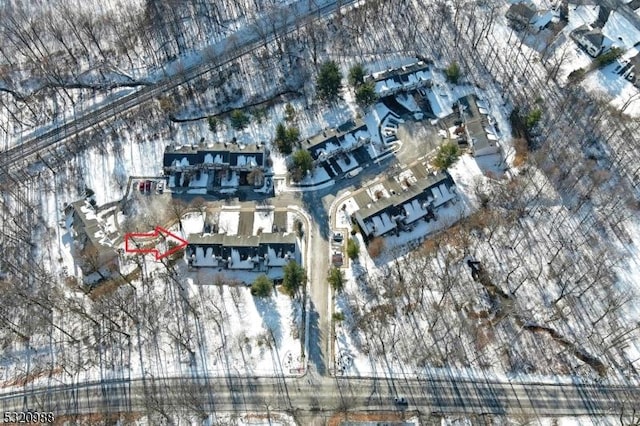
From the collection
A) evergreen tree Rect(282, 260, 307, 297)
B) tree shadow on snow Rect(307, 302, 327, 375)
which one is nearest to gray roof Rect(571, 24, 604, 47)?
evergreen tree Rect(282, 260, 307, 297)

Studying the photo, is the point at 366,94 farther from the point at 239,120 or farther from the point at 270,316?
the point at 270,316

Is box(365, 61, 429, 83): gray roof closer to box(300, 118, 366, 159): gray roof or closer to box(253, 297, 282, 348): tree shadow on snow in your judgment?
box(300, 118, 366, 159): gray roof

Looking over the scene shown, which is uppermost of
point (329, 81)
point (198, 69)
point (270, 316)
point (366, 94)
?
point (198, 69)

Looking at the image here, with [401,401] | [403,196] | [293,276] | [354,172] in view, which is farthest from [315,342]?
[354,172]

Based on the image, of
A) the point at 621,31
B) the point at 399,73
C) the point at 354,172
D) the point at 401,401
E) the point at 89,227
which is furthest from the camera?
the point at 621,31

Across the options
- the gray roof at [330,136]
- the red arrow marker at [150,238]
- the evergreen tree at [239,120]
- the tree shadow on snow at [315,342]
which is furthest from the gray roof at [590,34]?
the red arrow marker at [150,238]

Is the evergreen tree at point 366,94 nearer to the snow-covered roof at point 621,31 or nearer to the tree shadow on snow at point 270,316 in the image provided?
the tree shadow on snow at point 270,316

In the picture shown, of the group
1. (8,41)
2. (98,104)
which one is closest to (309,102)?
(98,104)

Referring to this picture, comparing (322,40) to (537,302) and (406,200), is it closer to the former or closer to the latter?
(406,200)
